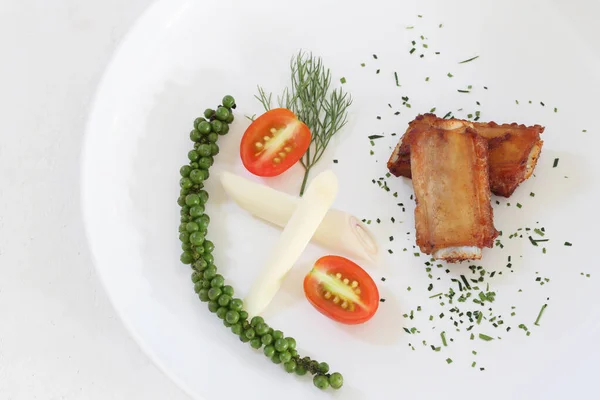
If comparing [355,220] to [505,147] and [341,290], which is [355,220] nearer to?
[341,290]

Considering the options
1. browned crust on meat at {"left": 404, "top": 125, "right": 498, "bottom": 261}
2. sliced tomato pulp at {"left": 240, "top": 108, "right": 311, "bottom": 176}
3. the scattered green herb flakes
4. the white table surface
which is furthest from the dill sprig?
the white table surface

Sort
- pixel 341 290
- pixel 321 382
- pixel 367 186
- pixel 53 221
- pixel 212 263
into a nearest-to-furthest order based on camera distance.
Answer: pixel 321 382, pixel 341 290, pixel 212 263, pixel 367 186, pixel 53 221

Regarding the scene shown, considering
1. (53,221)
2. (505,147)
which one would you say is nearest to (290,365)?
(505,147)

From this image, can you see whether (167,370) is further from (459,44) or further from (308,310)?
(459,44)

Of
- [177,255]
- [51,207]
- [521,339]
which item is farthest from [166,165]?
[521,339]

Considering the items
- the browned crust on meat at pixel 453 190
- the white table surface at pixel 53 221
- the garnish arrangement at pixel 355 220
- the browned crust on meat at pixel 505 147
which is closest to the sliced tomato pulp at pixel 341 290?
the garnish arrangement at pixel 355 220

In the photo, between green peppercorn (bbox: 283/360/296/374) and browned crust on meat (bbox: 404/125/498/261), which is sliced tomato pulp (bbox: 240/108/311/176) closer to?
browned crust on meat (bbox: 404/125/498/261)
